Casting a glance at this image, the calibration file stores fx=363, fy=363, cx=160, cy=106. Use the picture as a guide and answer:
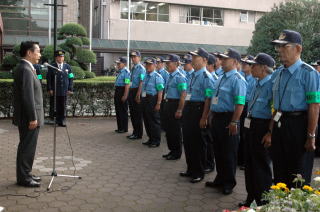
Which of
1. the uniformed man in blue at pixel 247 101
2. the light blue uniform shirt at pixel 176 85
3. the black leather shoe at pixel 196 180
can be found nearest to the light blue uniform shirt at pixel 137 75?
the light blue uniform shirt at pixel 176 85

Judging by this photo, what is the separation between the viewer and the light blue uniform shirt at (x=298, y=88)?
12.3ft

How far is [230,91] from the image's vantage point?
16.6ft

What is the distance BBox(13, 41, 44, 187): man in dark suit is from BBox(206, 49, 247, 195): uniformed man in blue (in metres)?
2.50

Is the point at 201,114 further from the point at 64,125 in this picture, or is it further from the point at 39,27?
the point at 39,27

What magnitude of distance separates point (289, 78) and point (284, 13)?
1804 centimetres

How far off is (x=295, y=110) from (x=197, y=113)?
1963mm

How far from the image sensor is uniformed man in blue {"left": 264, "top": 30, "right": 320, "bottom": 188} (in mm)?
3750

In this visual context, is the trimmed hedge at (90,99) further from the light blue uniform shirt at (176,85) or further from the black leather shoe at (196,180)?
the black leather shoe at (196,180)

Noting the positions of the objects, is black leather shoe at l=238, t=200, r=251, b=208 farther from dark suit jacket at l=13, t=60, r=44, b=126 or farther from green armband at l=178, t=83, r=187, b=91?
dark suit jacket at l=13, t=60, r=44, b=126

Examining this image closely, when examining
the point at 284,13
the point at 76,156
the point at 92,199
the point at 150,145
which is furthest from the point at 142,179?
the point at 284,13

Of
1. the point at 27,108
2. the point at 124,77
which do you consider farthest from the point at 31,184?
the point at 124,77

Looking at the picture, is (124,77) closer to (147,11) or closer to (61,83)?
(61,83)

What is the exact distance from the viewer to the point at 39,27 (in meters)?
27.7

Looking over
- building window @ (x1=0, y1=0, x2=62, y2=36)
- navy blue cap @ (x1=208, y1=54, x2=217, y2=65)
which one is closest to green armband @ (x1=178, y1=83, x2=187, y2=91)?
navy blue cap @ (x1=208, y1=54, x2=217, y2=65)
